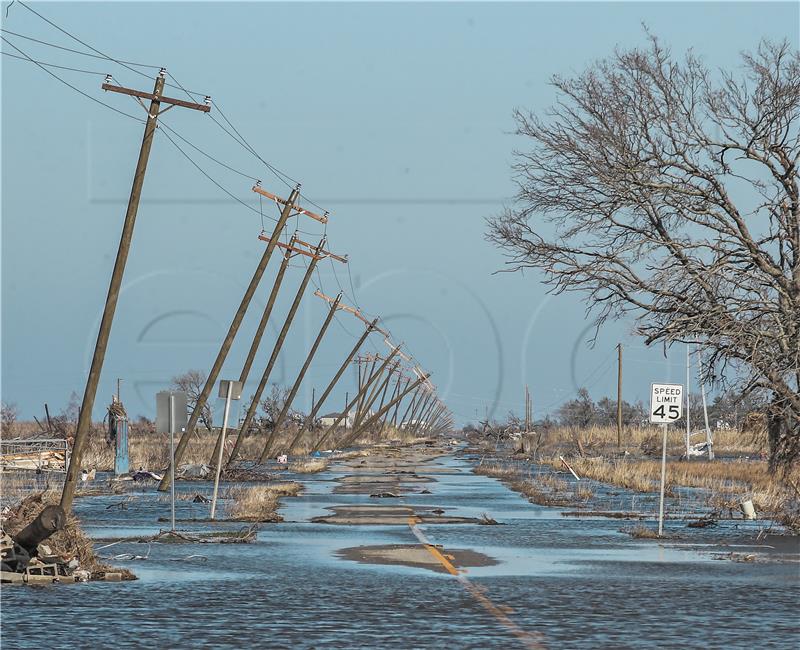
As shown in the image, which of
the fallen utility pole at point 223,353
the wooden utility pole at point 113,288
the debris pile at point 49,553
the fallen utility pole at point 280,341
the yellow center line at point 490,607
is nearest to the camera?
the yellow center line at point 490,607

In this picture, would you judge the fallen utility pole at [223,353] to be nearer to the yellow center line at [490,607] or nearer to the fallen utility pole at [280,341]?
the fallen utility pole at [280,341]

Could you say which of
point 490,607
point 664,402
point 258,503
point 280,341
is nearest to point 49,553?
point 490,607

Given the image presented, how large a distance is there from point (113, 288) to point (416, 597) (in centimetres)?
1371

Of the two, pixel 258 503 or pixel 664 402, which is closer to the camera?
pixel 664 402

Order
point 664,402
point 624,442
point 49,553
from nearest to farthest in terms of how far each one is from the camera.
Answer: point 49,553, point 664,402, point 624,442

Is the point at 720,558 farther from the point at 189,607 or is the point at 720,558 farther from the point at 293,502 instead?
the point at 293,502

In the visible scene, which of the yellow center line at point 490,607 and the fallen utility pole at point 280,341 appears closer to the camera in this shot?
the yellow center line at point 490,607

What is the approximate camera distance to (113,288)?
1105 inches

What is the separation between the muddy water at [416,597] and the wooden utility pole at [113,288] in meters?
1.36

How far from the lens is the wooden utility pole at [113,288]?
26734mm

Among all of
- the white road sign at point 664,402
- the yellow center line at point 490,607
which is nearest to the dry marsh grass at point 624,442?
the white road sign at point 664,402

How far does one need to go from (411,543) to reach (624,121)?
1111 cm

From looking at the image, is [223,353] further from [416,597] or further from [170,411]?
[416,597]

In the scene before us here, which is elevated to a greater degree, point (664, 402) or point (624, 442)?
point (624, 442)
